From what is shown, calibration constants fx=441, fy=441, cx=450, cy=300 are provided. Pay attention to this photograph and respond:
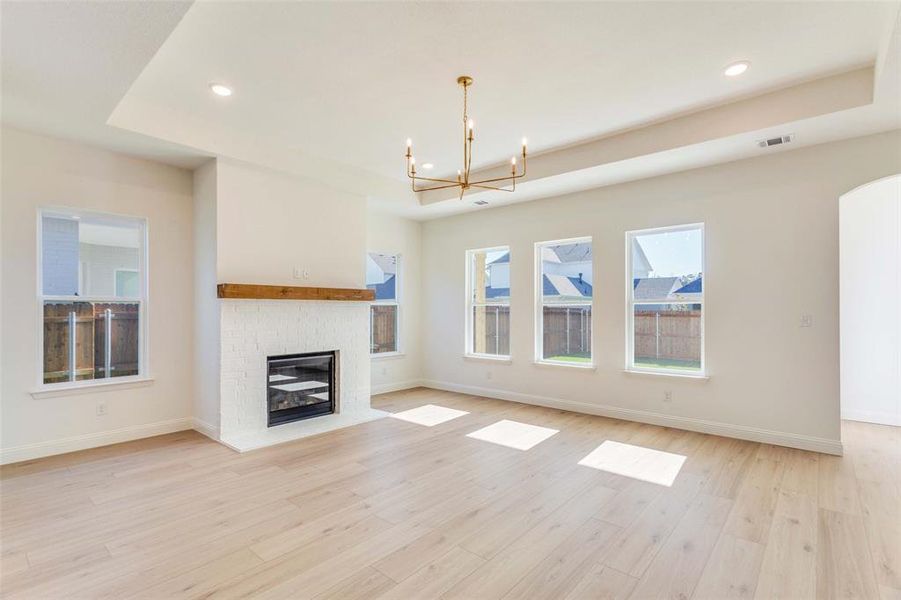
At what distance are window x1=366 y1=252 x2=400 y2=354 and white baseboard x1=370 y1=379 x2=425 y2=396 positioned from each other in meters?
0.50

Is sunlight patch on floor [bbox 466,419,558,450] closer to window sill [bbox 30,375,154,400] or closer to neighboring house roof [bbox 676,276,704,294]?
neighboring house roof [bbox 676,276,704,294]

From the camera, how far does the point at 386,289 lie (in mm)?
6852

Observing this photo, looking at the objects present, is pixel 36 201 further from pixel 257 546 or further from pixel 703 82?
pixel 703 82

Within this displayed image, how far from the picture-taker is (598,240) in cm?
533

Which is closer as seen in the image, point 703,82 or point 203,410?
point 703,82

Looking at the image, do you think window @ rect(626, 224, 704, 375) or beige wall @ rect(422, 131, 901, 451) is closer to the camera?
beige wall @ rect(422, 131, 901, 451)

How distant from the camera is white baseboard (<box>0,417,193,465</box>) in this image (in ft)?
12.1

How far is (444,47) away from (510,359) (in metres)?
4.22

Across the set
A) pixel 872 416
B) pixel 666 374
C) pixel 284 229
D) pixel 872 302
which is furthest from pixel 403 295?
pixel 872 416

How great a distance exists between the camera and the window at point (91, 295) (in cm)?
391

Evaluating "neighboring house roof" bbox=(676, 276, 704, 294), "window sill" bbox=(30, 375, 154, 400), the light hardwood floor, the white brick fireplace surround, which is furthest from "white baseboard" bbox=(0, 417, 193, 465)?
"neighboring house roof" bbox=(676, 276, 704, 294)

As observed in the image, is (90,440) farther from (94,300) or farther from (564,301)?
(564,301)

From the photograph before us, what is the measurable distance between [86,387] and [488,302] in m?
4.71

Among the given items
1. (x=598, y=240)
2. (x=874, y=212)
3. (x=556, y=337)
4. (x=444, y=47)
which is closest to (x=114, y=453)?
(x=444, y=47)
